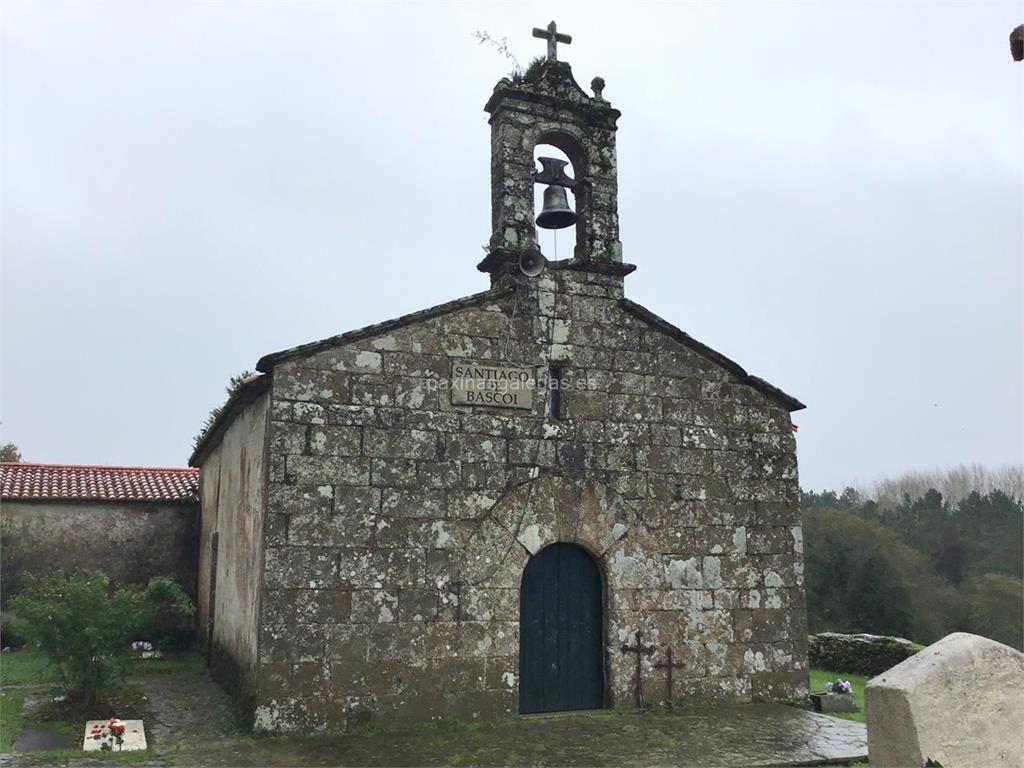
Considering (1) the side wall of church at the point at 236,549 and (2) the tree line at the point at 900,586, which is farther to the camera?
(2) the tree line at the point at 900,586

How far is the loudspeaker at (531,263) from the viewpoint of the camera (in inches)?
346

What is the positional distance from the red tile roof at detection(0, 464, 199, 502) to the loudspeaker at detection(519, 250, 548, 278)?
8584mm

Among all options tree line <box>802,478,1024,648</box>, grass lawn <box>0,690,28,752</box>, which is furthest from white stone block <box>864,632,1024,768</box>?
tree line <box>802,478,1024,648</box>

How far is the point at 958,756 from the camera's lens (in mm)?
4309

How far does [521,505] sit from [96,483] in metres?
10.0

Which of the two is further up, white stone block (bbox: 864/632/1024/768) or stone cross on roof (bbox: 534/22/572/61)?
stone cross on roof (bbox: 534/22/572/61)

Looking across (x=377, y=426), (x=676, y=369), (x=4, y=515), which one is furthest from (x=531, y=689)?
(x=4, y=515)

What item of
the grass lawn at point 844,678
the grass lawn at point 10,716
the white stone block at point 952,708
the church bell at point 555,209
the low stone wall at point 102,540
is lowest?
the grass lawn at point 844,678

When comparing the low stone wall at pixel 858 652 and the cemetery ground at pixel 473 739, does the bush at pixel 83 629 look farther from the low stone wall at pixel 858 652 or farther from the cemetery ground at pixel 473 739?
the low stone wall at pixel 858 652

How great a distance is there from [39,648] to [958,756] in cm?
774

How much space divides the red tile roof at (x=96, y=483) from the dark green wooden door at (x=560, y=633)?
8.41 meters

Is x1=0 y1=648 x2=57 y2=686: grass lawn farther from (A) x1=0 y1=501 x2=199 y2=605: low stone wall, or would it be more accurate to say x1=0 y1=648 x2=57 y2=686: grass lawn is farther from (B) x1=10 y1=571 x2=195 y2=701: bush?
(A) x1=0 y1=501 x2=199 y2=605: low stone wall

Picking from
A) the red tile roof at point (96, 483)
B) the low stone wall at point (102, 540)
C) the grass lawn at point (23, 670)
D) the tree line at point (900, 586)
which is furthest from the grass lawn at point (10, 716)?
the tree line at point (900, 586)

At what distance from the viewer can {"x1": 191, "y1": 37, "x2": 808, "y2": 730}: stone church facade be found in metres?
7.55
